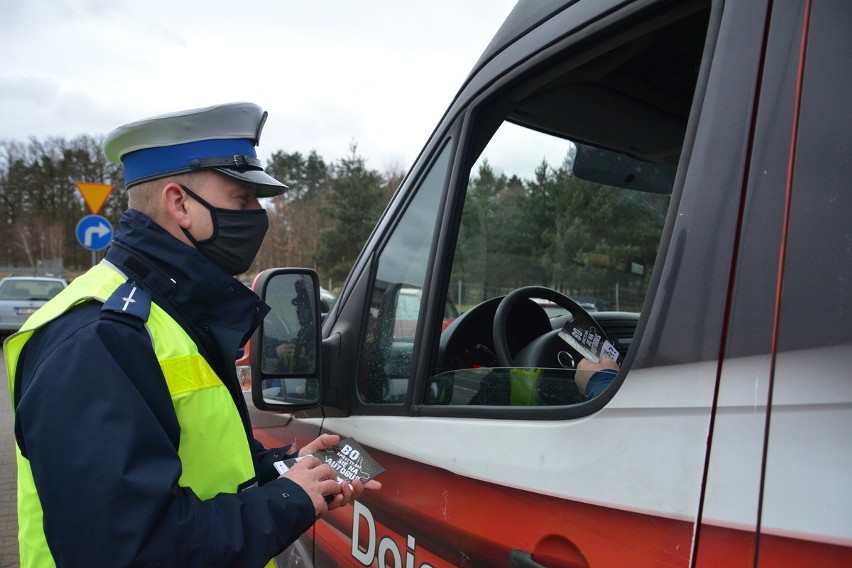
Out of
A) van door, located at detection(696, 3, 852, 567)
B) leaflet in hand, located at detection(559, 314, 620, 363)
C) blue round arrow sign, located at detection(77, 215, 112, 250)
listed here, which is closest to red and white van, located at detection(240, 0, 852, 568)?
van door, located at detection(696, 3, 852, 567)

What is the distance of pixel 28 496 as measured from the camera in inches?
46.4

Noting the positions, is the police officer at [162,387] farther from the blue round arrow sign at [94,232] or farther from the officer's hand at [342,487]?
the blue round arrow sign at [94,232]

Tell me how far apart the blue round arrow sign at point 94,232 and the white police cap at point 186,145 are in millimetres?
8957

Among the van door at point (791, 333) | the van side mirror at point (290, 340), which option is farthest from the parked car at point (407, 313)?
the van door at point (791, 333)

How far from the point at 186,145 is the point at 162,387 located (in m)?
0.59

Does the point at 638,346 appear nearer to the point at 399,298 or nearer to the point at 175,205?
the point at 399,298

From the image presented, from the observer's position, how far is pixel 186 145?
1.46 m

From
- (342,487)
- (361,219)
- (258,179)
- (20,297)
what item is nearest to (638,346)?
(342,487)

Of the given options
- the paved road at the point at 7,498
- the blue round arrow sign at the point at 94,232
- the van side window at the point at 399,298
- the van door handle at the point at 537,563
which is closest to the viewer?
the van door handle at the point at 537,563

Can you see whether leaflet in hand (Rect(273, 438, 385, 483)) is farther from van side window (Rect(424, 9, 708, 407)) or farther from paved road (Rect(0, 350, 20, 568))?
paved road (Rect(0, 350, 20, 568))

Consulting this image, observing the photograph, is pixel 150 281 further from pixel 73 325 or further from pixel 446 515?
pixel 446 515

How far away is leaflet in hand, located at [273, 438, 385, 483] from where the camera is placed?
146cm

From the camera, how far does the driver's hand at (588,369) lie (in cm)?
140

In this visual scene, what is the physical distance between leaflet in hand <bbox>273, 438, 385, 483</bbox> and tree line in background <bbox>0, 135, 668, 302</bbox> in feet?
2.79
